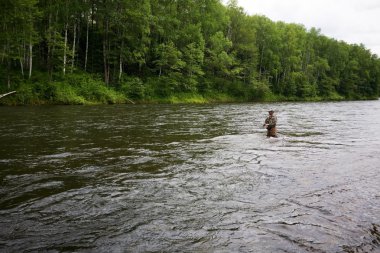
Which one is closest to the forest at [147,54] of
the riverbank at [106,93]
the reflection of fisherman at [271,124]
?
the riverbank at [106,93]

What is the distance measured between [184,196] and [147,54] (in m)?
43.2

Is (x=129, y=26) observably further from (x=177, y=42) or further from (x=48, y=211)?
(x=48, y=211)

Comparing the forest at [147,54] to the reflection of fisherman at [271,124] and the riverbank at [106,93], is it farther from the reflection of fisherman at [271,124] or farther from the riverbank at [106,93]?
the reflection of fisherman at [271,124]

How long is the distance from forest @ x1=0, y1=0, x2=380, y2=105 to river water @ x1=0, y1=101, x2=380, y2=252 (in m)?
22.7

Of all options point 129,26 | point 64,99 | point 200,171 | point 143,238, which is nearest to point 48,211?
point 143,238

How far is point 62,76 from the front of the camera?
3666cm

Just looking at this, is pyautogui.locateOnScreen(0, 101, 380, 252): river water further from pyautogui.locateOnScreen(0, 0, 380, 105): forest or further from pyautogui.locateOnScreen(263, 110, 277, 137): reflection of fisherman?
pyautogui.locateOnScreen(0, 0, 380, 105): forest

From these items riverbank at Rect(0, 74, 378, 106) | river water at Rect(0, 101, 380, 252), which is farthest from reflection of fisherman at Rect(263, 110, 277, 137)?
riverbank at Rect(0, 74, 378, 106)

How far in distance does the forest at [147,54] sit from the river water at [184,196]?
22.7 m

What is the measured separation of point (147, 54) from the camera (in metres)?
48.2

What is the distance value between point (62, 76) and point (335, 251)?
1427 inches

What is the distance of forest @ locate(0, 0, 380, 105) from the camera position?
109 feet

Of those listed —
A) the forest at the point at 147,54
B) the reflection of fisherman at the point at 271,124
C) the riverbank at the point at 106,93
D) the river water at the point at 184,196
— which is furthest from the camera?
the forest at the point at 147,54

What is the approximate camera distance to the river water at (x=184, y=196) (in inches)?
202
